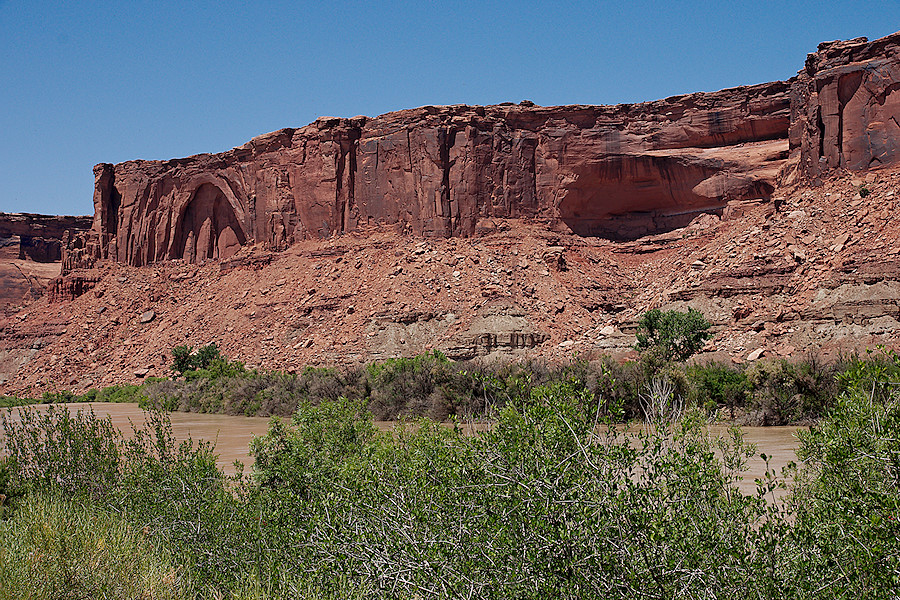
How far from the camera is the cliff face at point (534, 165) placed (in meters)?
38.5

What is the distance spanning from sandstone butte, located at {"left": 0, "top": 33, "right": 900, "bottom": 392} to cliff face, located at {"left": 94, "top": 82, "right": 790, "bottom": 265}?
0.11m

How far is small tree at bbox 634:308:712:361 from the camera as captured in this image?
88.5ft

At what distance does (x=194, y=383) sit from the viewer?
32.6m

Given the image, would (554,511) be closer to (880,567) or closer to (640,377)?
(880,567)

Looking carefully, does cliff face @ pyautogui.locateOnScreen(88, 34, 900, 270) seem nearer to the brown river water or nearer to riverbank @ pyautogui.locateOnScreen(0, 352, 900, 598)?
the brown river water

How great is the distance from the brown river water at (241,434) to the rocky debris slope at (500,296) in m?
7.72

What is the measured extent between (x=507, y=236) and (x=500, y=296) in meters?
5.58

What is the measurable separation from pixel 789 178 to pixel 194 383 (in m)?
27.6

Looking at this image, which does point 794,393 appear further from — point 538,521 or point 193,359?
point 193,359

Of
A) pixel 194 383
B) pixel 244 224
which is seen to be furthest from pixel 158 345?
pixel 194 383

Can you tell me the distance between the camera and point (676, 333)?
27.4 metres

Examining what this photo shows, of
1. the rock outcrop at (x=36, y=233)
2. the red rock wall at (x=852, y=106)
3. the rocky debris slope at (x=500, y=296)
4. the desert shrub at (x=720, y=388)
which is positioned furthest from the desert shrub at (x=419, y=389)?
the rock outcrop at (x=36, y=233)

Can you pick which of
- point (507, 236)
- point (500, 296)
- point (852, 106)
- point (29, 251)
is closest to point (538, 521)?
point (500, 296)

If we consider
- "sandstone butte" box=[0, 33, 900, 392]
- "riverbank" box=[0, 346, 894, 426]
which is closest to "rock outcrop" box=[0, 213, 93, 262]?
"sandstone butte" box=[0, 33, 900, 392]
